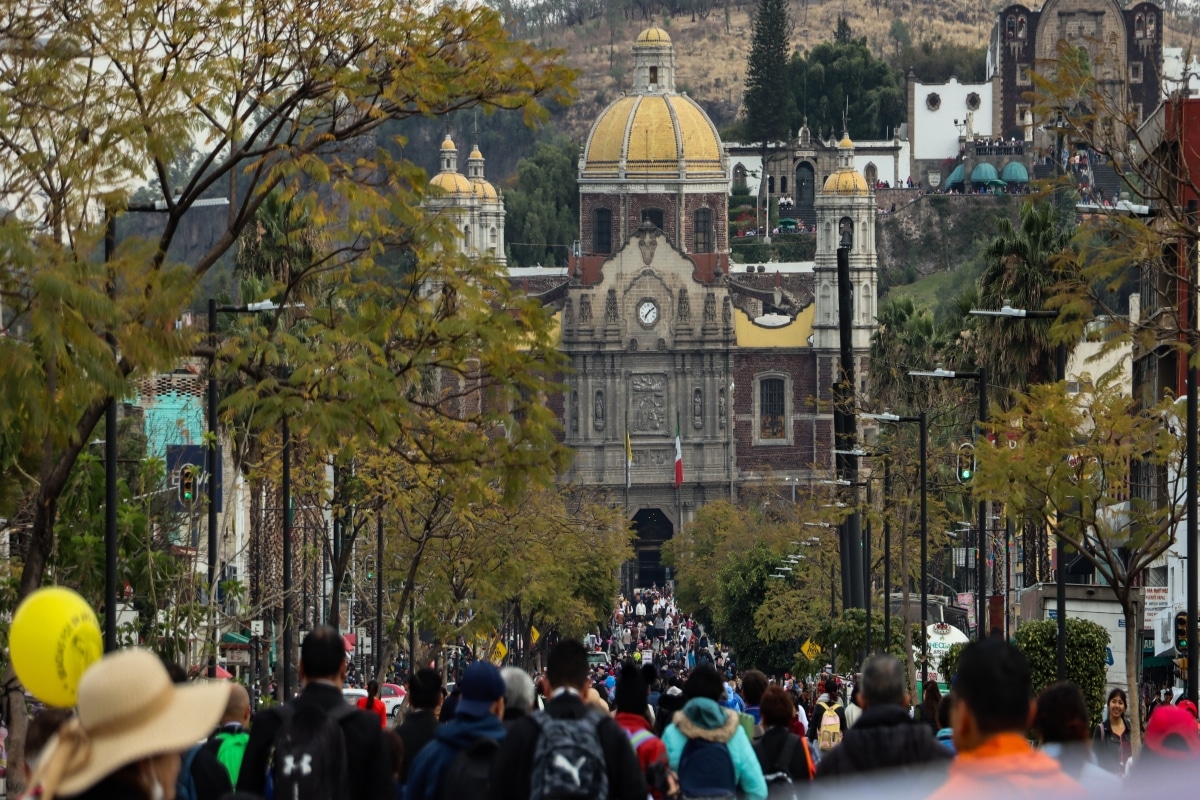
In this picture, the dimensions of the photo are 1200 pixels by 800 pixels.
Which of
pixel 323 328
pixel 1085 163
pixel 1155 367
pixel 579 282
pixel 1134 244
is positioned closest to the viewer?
pixel 1134 244

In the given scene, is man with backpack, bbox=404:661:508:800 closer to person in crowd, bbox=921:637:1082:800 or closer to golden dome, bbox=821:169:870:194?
person in crowd, bbox=921:637:1082:800

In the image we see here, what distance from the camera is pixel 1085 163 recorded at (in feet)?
550

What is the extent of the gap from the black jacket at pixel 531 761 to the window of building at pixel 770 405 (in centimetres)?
12436

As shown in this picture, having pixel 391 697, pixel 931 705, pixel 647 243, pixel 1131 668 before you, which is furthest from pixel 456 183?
pixel 931 705

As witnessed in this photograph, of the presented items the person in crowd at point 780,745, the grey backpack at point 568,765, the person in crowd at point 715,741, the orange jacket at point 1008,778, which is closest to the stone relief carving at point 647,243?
the person in crowd at point 780,745

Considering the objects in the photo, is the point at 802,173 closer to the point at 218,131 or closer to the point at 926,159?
the point at 926,159

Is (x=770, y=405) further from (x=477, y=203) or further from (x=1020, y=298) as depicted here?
(x=1020, y=298)

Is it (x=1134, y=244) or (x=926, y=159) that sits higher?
(x=926, y=159)

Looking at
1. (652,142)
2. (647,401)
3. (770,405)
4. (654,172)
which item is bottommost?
(770,405)

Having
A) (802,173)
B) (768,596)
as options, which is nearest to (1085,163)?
(802,173)

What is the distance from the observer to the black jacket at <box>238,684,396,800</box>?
12.0 meters

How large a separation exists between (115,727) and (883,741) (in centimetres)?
489

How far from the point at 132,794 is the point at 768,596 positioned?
76051 millimetres

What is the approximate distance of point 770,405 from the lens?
13612 cm
